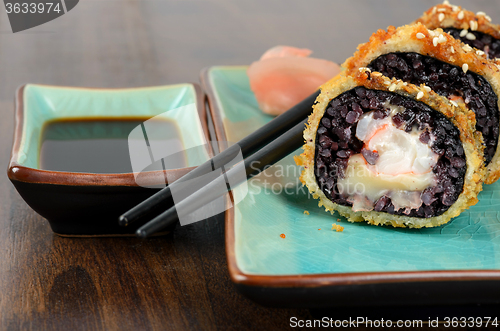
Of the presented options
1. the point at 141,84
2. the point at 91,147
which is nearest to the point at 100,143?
the point at 91,147

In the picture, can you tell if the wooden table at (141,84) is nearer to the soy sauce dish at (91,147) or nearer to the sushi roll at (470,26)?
the soy sauce dish at (91,147)

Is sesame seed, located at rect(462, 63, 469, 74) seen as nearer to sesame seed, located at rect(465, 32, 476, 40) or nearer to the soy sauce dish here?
sesame seed, located at rect(465, 32, 476, 40)

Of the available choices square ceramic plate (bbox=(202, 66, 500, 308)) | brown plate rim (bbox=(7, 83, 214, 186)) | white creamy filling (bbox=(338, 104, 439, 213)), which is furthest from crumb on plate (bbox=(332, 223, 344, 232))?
brown plate rim (bbox=(7, 83, 214, 186))

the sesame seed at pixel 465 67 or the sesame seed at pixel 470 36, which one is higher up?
the sesame seed at pixel 470 36

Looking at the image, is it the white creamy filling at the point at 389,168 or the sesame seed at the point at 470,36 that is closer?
the white creamy filling at the point at 389,168

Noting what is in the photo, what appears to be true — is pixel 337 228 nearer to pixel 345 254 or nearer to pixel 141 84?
pixel 345 254

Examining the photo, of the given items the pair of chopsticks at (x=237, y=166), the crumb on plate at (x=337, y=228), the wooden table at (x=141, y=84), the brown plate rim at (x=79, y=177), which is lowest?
the wooden table at (x=141, y=84)

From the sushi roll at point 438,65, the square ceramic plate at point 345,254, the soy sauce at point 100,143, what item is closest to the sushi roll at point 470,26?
the sushi roll at point 438,65

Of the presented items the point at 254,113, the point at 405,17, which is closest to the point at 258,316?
the point at 254,113
